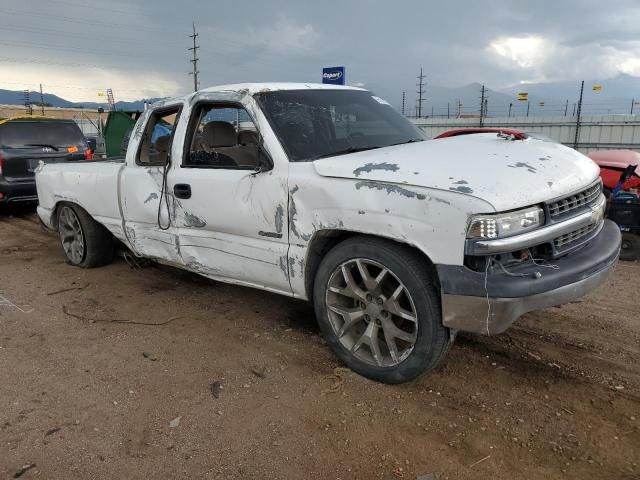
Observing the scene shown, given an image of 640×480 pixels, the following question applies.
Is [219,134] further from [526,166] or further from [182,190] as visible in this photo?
[526,166]

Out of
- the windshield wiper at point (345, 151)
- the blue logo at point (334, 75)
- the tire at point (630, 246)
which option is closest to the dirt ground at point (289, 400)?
the windshield wiper at point (345, 151)

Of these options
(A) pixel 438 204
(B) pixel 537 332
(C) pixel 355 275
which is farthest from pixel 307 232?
(B) pixel 537 332

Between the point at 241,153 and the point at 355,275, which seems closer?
the point at 355,275

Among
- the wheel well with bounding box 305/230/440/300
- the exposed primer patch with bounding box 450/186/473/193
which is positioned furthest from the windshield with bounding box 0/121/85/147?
the exposed primer patch with bounding box 450/186/473/193

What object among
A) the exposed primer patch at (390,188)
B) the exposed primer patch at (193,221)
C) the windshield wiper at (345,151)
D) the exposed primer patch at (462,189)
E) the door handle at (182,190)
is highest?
the windshield wiper at (345,151)

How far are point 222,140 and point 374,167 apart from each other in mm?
1949

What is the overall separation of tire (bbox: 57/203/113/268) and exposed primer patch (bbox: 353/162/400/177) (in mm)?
3623

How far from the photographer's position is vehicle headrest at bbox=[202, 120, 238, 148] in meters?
4.28

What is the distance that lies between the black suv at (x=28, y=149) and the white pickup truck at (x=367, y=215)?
5673mm

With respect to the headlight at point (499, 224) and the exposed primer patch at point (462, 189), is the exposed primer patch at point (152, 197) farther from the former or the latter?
the headlight at point (499, 224)

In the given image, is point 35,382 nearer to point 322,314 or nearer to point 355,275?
point 322,314

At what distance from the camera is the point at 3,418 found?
2.88 m

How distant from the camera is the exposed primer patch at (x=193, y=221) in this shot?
392cm

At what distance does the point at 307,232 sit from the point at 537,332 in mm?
1972
